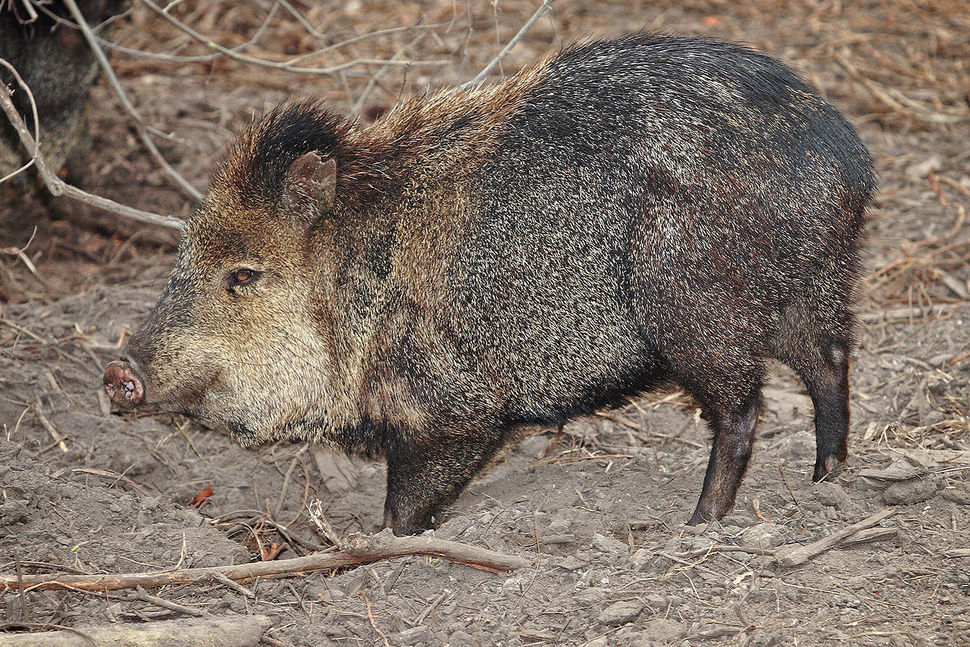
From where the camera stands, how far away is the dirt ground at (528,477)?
3268 mm

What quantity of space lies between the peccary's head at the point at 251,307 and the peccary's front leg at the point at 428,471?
0.38 m

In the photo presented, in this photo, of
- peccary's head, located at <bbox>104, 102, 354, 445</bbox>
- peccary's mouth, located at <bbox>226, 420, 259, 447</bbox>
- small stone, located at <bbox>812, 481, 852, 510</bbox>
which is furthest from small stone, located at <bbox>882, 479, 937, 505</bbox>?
peccary's mouth, located at <bbox>226, 420, 259, 447</bbox>

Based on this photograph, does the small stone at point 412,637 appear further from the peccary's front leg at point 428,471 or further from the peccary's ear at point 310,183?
the peccary's ear at point 310,183

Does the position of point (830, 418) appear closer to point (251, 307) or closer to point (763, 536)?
point (763, 536)

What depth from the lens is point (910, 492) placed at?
381cm

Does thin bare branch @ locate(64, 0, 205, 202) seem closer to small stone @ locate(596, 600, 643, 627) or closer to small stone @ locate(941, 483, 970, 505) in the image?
small stone @ locate(596, 600, 643, 627)

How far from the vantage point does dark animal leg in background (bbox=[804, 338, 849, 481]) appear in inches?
162

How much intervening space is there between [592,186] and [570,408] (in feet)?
2.76

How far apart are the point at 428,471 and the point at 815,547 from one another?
4.72ft

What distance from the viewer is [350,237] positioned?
4.03m

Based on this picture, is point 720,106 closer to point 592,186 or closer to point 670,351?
point 592,186

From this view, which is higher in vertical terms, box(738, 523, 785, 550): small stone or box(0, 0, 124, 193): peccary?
box(0, 0, 124, 193): peccary

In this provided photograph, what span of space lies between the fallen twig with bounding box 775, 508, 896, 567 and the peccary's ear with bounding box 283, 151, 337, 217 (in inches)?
79.3

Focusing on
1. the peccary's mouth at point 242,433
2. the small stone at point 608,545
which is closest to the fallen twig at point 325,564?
the small stone at point 608,545
